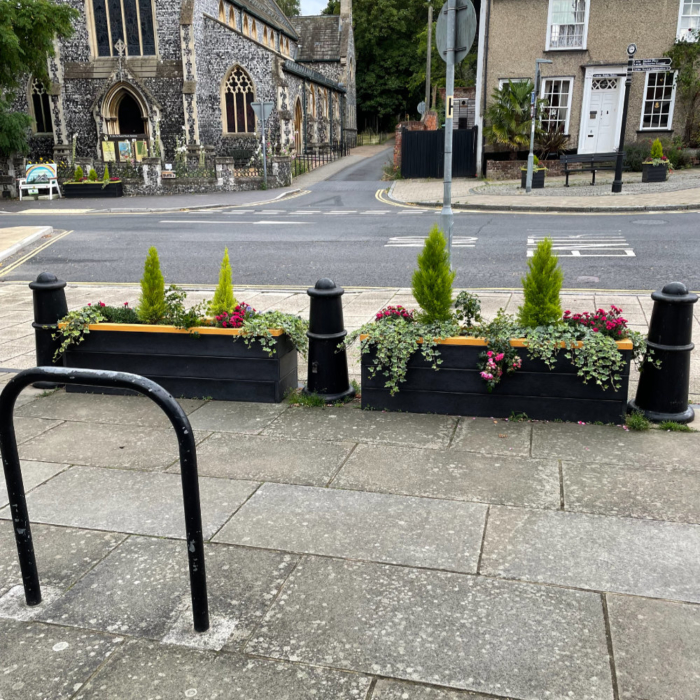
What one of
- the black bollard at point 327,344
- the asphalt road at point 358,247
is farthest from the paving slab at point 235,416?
the asphalt road at point 358,247

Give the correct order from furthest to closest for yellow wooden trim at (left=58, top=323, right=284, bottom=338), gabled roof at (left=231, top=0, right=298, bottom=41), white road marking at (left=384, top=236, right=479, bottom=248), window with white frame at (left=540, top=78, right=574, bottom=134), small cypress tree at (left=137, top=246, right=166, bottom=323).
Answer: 1. gabled roof at (left=231, top=0, right=298, bottom=41)
2. window with white frame at (left=540, top=78, right=574, bottom=134)
3. white road marking at (left=384, top=236, right=479, bottom=248)
4. small cypress tree at (left=137, top=246, right=166, bottom=323)
5. yellow wooden trim at (left=58, top=323, right=284, bottom=338)

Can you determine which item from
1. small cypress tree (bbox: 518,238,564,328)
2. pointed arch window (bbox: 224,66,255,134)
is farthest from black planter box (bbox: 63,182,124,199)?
small cypress tree (bbox: 518,238,564,328)

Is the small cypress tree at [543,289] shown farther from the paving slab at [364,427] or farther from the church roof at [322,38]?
Answer: the church roof at [322,38]

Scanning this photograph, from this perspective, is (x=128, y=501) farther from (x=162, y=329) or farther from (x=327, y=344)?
(x=327, y=344)

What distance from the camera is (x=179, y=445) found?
8.93 ft

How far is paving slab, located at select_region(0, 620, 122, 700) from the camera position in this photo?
2.67 metres

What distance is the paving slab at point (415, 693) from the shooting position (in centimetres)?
258

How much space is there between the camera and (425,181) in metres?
28.9

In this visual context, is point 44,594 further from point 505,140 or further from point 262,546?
point 505,140

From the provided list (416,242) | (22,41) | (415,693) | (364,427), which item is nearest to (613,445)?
(364,427)

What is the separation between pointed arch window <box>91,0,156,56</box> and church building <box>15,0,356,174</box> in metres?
0.05

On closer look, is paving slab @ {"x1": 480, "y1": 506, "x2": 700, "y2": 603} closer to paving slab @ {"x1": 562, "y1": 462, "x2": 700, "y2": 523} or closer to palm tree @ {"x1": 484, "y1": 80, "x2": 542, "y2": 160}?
paving slab @ {"x1": 562, "y1": 462, "x2": 700, "y2": 523}

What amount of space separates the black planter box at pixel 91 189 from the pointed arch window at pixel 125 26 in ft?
37.6

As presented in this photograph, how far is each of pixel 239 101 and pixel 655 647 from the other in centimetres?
3807
